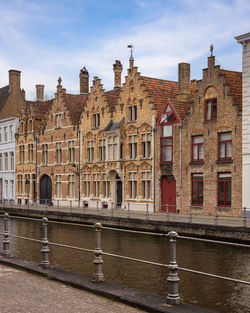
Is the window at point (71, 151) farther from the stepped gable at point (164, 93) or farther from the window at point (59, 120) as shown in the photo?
the stepped gable at point (164, 93)

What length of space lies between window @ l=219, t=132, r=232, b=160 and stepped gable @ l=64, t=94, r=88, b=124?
1704 centimetres

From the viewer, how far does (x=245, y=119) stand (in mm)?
28062

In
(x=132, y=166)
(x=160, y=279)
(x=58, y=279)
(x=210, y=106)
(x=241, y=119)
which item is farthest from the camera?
(x=132, y=166)

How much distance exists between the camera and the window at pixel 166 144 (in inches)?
1319

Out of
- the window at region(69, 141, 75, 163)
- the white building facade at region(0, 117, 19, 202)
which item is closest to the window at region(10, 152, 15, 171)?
the white building facade at region(0, 117, 19, 202)

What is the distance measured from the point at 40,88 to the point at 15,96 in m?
3.17

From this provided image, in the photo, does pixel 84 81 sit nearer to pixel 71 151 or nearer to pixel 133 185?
pixel 71 151

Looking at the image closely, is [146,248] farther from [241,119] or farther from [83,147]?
[83,147]

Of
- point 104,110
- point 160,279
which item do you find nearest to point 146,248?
point 160,279

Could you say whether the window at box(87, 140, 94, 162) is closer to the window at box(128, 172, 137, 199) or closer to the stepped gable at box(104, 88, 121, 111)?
the stepped gable at box(104, 88, 121, 111)

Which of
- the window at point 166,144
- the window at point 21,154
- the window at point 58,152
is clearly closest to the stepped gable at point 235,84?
the window at point 166,144

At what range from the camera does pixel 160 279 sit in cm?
1416

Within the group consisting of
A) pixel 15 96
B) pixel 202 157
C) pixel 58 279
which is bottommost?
pixel 58 279

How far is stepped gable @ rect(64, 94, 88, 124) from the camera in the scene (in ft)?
144
